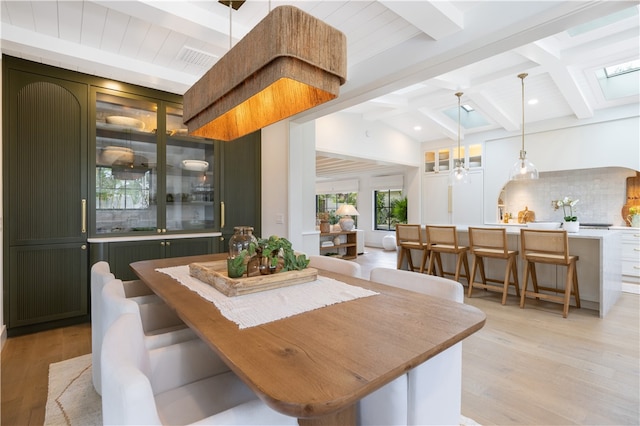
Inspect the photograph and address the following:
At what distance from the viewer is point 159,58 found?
292 cm

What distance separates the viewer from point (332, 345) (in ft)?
2.91

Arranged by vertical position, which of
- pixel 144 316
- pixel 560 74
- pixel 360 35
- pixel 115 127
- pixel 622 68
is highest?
pixel 622 68

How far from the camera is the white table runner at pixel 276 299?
1120 mm

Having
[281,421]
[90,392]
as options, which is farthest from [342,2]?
[90,392]

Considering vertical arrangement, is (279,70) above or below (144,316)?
above

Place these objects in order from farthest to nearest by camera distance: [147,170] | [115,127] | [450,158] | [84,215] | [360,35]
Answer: [450,158], [147,170], [115,127], [84,215], [360,35]

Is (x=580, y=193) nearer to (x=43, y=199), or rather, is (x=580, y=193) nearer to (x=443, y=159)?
(x=443, y=159)

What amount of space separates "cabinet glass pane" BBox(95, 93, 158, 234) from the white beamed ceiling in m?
0.31

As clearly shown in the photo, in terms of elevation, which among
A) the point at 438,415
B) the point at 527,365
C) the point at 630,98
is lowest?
the point at 527,365

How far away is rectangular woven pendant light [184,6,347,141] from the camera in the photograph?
1.13 m

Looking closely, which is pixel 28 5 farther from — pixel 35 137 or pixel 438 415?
pixel 438 415

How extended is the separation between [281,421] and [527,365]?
7.19ft

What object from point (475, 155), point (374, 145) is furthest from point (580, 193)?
point (374, 145)

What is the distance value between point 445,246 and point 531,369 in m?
2.18
